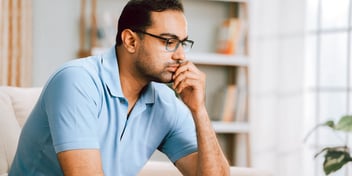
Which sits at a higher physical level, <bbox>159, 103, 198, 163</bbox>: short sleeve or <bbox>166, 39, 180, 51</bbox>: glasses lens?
<bbox>166, 39, 180, 51</bbox>: glasses lens

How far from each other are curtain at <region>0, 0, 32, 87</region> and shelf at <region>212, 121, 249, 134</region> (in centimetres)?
123

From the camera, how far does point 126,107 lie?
178 cm

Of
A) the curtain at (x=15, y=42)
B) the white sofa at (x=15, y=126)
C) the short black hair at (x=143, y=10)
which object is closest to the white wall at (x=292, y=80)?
the curtain at (x=15, y=42)

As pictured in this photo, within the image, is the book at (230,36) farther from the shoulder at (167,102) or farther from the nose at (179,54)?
the nose at (179,54)

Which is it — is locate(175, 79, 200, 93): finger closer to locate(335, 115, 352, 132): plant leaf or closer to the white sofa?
the white sofa

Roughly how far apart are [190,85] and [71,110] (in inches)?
15.7

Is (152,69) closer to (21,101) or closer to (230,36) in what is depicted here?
(21,101)

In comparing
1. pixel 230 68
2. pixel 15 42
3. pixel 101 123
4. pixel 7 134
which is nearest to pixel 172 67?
pixel 101 123

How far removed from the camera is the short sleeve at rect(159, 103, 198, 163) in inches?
76.8

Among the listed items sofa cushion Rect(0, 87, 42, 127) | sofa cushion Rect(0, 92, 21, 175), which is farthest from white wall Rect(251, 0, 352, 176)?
sofa cushion Rect(0, 92, 21, 175)

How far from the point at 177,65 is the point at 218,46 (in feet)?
8.42

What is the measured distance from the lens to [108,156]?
1755 mm

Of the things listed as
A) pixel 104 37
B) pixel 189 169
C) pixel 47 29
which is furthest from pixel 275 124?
pixel 189 169

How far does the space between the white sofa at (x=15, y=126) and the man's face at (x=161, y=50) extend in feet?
1.70
